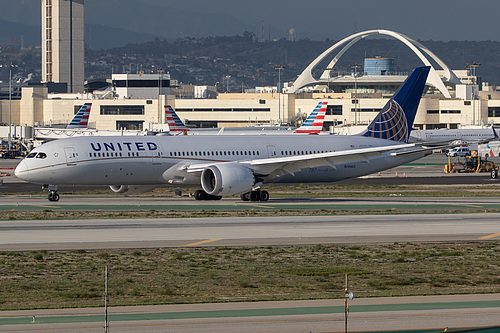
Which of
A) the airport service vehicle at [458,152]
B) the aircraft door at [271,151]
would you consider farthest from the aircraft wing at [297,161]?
the airport service vehicle at [458,152]

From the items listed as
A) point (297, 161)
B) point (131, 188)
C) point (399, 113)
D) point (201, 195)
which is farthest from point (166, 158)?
point (399, 113)

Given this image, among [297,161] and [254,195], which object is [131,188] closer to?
[254,195]

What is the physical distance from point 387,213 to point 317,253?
636 inches

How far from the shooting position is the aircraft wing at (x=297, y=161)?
5475 cm

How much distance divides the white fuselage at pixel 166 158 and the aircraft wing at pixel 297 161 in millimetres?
691

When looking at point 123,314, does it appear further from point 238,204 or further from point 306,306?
point 238,204

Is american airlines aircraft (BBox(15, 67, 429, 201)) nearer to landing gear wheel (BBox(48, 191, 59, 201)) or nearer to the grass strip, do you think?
landing gear wheel (BBox(48, 191, 59, 201))

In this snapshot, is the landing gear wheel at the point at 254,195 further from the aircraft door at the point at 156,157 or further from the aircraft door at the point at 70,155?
the aircraft door at the point at 70,155

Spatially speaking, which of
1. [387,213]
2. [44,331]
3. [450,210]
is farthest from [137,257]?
[450,210]

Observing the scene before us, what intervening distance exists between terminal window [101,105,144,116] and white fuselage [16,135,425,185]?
140962 millimetres

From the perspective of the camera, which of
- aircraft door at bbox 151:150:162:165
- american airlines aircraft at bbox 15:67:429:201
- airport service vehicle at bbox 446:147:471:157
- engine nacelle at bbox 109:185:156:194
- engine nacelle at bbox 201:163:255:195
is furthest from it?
airport service vehicle at bbox 446:147:471:157

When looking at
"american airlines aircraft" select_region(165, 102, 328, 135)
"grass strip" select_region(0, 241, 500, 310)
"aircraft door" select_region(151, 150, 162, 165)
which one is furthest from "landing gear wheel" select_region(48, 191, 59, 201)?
"american airlines aircraft" select_region(165, 102, 328, 135)

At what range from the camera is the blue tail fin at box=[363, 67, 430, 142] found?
214 feet

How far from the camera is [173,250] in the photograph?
33562mm
